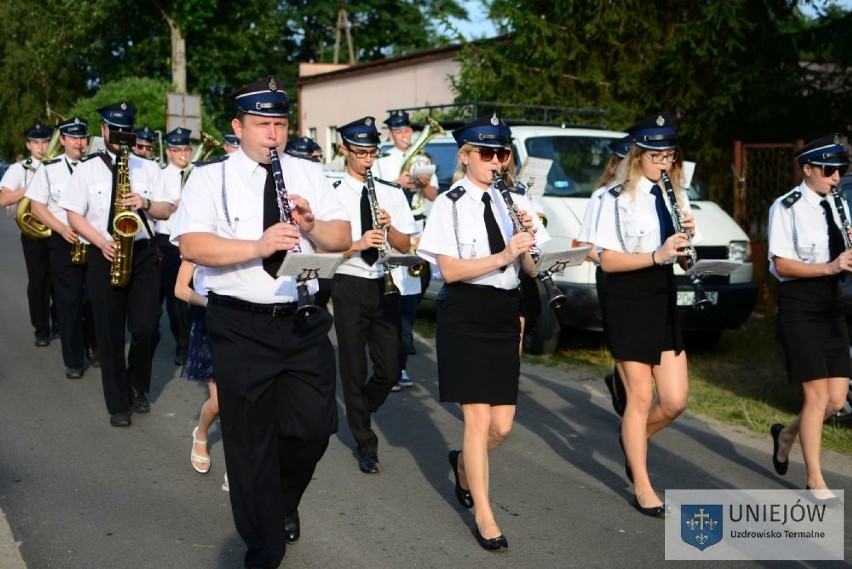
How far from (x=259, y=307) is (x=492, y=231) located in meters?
1.36

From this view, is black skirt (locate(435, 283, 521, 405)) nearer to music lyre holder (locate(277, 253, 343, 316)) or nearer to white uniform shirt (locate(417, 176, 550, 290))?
white uniform shirt (locate(417, 176, 550, 290))

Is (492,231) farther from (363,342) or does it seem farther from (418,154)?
(418,154)

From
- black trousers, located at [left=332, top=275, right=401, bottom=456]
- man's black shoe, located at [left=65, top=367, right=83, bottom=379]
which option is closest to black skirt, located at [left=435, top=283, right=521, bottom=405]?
black trousers, located at [left=332, top=275, right=401, bottom=456]

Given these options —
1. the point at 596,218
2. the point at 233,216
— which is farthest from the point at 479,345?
the point at 233,216

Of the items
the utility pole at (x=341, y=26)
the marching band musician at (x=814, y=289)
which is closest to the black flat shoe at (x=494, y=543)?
the marching band musician at (x=814, y=289)

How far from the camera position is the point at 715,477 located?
6801 mm

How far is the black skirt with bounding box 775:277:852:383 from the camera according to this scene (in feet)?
20.5

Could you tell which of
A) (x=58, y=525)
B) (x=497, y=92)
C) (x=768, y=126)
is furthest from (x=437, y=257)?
(x=497, y=92)

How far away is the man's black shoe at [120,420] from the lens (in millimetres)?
7906

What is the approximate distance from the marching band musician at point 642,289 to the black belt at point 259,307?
6.52ft

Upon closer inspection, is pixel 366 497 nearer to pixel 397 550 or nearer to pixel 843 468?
pixel 397 550

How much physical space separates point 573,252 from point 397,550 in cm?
170

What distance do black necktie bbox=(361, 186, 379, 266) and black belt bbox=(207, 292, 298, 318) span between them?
2.34 metres

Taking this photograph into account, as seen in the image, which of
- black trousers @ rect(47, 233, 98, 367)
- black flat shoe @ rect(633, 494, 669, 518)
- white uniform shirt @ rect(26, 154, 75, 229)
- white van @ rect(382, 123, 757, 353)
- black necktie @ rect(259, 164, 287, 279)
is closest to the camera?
black necktie @ rect(259, 164, 287, 279)
